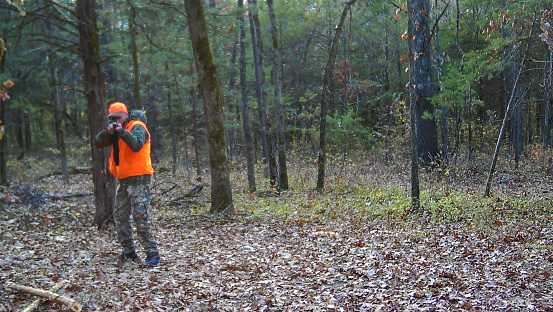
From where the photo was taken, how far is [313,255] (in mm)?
6855

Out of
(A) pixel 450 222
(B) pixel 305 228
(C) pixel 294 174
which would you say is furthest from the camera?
(C) pixel 294 174

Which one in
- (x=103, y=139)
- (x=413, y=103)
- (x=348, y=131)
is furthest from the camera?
(x=348, y=131)

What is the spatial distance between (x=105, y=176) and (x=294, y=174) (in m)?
10.1

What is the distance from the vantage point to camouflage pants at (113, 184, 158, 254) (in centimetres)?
595

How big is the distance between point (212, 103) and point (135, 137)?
3999 mm

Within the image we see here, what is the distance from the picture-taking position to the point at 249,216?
10031mm

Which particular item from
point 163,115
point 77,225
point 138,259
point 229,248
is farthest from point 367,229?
point 163,115

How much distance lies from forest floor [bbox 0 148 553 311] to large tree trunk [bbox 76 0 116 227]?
849 mm

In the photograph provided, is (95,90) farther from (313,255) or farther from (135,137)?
(313,255)

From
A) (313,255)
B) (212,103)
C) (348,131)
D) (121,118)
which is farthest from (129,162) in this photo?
(348,131)

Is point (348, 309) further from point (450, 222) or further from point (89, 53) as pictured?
point (89, 53)

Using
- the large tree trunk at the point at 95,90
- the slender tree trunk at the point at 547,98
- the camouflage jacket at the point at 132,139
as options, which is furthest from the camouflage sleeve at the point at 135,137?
the slender tree trunk at the point at 547,98

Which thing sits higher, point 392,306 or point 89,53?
point 89,53

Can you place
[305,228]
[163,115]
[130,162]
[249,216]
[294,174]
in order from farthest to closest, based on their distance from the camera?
[163,115] < [294,174] < [249,216] < [305,228] < [130,162]
